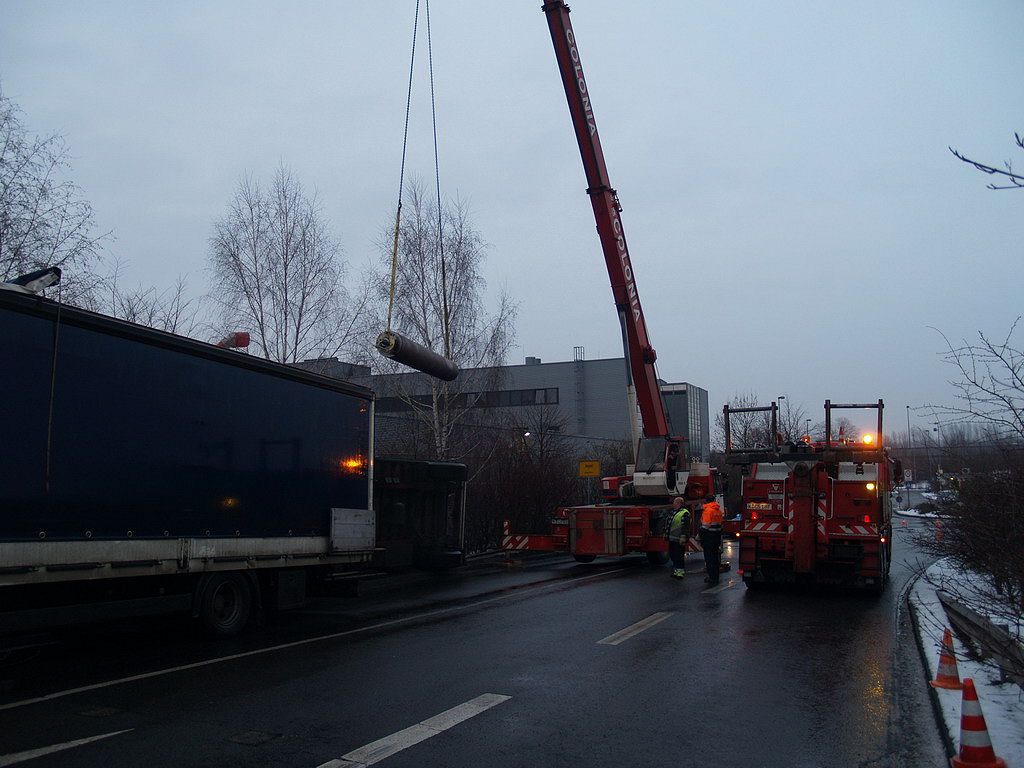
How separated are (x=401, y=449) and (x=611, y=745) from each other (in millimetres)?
20286

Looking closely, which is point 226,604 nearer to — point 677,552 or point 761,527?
point 761,527

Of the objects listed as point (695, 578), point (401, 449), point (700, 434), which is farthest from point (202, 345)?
point (700, 434)

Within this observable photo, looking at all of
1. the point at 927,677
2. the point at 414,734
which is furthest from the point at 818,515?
the point at 414,734

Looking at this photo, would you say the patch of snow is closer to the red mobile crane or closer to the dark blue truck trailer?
the dark blue truck trailer

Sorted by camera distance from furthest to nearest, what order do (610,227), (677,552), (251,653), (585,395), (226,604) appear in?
(585,395), (610,227), (677,552), (226,604), (251,653)

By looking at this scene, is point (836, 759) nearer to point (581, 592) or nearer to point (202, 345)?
point (202, 345)

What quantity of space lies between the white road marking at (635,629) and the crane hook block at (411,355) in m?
3.96

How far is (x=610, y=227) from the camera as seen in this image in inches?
699

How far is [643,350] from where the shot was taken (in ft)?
60.7

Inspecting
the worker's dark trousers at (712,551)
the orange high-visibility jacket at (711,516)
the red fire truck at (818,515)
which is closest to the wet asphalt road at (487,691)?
the red fire truck at (818,515)

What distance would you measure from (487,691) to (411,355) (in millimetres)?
4291

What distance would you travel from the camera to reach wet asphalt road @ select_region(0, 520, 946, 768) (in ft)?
17.8

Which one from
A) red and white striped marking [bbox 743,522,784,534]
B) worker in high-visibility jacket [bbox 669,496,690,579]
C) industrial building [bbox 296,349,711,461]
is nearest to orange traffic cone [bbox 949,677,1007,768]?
red and white striped marking [bbox 743,522,784,534]

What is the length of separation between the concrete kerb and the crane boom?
670 centimetres
